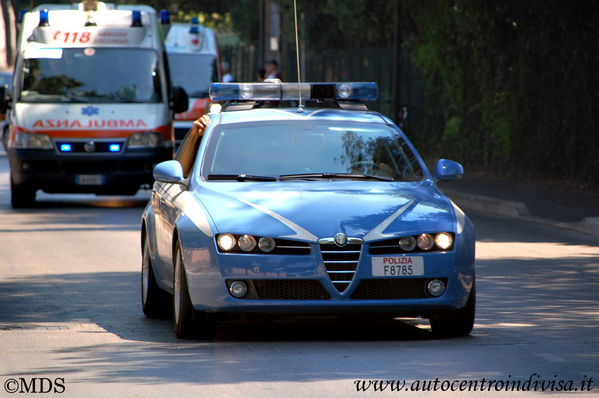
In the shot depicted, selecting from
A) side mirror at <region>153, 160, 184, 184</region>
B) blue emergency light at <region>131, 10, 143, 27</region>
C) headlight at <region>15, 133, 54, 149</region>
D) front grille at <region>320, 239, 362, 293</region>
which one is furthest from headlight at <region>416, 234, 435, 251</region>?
blue emergency light at <region>131, 10, 143, 27</region>

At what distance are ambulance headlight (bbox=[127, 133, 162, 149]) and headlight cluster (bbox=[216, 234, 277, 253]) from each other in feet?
40.8

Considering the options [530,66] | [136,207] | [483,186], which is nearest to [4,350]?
[136,207]

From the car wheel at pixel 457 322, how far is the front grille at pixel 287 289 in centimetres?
87

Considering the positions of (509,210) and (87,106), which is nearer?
(509,210)

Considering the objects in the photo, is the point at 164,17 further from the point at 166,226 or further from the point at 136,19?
the point at 166,226

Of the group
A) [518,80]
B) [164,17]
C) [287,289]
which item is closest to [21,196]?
[164,17]

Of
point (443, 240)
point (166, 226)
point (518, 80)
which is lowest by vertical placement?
point (518, 80)

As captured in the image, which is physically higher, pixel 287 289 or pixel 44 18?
pixel 287 289

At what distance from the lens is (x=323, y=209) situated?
8.74 metres

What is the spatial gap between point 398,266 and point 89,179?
12.8 meters

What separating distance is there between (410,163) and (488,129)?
17371 mm

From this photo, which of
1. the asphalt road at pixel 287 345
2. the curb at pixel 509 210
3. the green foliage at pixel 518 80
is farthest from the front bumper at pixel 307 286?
the green foliage at pixel 518 80

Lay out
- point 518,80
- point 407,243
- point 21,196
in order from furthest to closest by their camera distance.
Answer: point 518,80
point 21,196
point 407,243

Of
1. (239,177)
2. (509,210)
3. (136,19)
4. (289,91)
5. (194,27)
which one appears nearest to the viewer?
(239,177)
